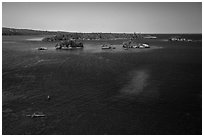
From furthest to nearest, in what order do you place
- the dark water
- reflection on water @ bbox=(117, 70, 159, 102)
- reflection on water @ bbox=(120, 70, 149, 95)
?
reflection on water @ bbox=(120, 70, 149, 95) < reflection on water @ bbox=(117, 70, 159, 102) < the dark water

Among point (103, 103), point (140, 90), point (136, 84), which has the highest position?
point (136, 84)

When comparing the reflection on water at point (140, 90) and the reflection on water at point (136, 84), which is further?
the reflection on water at point (136, 84)

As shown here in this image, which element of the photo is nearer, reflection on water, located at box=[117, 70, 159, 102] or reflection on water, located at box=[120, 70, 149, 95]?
reflection on water, located at box=[117, 70, 159, 102]

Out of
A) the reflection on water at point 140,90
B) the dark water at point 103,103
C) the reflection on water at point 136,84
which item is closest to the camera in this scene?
the dark water at point 103,103

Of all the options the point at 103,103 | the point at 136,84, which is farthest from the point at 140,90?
the point at 103,103

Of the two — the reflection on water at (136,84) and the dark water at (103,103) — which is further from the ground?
the reflection on water at (136,84)

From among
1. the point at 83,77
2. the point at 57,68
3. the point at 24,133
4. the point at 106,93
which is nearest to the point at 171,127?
the point at 106,93

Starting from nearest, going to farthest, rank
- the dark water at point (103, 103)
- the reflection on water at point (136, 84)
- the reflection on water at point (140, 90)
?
the dark water at point (103, 103)
the reflection on water at point (140, 90)
the reflection on water at point (136, 84)

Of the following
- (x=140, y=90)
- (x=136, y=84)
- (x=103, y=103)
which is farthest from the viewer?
(x=136, y=84)

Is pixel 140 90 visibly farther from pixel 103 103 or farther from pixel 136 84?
pixel 103 103

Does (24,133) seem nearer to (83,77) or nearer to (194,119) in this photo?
(194,119)

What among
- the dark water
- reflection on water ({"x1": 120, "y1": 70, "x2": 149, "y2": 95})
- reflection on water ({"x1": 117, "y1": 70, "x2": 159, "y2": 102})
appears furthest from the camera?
reflection on water ({"x1": 120, "y1": 70, "x2": 149, "y2": 95})

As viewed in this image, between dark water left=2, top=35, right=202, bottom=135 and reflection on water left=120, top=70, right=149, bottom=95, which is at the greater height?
reflection on water left=120, top=70, right=149, bottom=95
